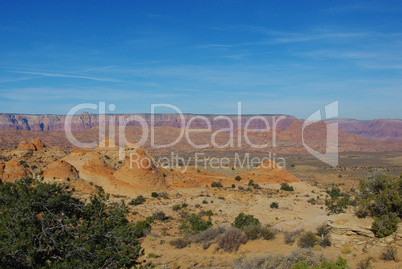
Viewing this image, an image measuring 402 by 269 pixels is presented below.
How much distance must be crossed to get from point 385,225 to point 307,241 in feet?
8.55

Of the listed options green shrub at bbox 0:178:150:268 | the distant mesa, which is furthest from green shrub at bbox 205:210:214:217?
the distant mesa

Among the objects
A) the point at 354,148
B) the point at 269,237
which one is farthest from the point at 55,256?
the point at 354,148

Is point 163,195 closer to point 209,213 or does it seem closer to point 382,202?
point 209,213

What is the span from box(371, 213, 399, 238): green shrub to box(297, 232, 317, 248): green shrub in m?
2.08

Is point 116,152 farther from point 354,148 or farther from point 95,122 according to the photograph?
point 95,122

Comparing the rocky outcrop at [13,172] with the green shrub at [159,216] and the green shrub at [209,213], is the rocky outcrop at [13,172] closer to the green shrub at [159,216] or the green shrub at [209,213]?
the green shrub at [159,216]

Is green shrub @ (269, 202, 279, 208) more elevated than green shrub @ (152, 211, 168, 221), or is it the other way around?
green shrub @ (152, 211, 168, 221)

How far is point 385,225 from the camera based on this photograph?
9.41 m

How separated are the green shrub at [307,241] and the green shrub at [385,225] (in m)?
2.08

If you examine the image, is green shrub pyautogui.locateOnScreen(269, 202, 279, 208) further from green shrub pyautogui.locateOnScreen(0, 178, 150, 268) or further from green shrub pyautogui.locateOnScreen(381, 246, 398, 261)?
green shrub pyautogui.locateOnScreen(0, 178, 150, 268)

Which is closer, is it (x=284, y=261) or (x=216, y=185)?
(x=284, y=261)

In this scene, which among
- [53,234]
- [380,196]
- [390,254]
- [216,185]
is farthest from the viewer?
[216,185]

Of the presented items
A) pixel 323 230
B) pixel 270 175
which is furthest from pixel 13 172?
pixel 270 175

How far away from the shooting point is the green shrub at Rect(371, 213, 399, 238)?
9.31m
